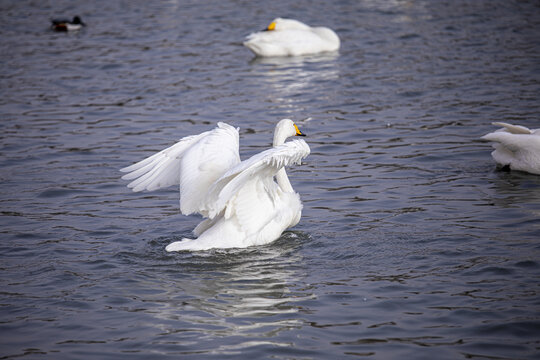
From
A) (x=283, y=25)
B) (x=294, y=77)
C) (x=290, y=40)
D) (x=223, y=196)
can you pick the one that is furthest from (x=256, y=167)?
(x=283, y=25)

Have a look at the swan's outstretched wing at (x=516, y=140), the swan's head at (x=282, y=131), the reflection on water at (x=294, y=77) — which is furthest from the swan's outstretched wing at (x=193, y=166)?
the reflection on water at (x=294, y=77)

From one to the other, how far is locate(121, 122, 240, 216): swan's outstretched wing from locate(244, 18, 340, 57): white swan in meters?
9.35

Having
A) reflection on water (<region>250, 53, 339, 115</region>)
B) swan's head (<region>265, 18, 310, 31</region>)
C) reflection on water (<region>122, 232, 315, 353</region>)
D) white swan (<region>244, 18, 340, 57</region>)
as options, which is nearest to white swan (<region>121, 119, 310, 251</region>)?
reflection on water (<region>122, 232, 315, 353</region>)

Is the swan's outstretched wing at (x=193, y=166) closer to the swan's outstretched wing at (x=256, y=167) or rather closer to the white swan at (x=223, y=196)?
the white swan at (x=223, y=196)

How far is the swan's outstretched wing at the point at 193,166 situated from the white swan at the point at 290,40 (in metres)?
9.35

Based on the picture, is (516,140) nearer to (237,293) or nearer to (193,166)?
(193,166)

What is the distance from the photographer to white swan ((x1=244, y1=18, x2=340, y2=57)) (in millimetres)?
17500

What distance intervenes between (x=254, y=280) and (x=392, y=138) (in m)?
5.26

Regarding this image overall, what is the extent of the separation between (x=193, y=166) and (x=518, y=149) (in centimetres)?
434

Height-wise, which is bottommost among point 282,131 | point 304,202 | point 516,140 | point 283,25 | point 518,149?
point 304,202

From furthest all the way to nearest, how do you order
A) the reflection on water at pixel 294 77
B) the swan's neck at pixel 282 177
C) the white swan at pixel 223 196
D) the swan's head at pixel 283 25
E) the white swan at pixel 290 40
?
the swan's head at pixel 283 25 → the white swan at pixel 290 40 → the reflection on water at pixel 294 77 → the swan's neck at pixel 282 177 → the white swan at pixel 223 196

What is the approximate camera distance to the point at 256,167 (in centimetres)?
682

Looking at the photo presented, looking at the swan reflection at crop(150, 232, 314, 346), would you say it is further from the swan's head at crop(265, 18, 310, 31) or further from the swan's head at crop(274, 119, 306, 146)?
the swan's head at crop(265, 18, 310, 31)

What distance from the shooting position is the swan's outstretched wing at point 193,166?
7.69 m
